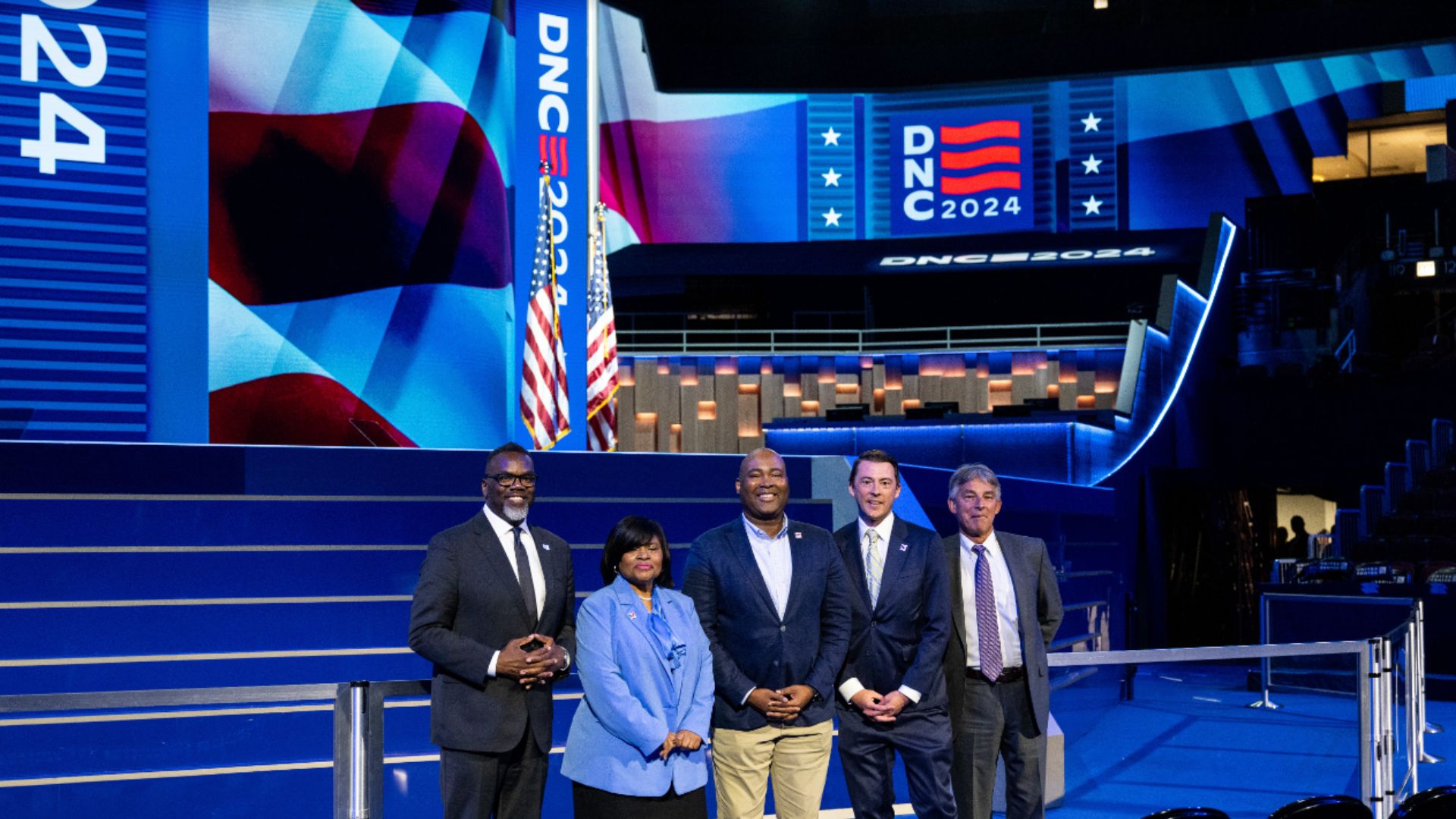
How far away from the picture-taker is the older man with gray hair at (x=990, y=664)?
5480mm

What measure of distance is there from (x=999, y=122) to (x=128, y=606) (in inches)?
911

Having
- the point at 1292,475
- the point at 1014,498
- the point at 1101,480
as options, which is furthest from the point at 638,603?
the point at 1292,475

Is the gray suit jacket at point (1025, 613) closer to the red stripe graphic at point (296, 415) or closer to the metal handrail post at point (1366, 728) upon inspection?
the metal handrail post at point (1366, 728)

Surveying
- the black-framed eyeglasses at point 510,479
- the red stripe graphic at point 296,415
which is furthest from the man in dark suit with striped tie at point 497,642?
the red stripe graphic at point 296,415

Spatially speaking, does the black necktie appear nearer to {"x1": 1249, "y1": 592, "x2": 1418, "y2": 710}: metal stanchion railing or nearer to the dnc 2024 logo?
{"x1": 1249, "y1": 592, "x2": 1418, "y2": 710}: metal stanchion railing

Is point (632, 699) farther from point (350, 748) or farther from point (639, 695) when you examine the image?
point (350, 748)

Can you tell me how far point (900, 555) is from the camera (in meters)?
5.30

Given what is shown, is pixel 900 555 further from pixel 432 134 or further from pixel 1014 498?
pixel 432 134

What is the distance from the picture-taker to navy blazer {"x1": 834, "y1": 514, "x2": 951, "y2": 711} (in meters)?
5.25

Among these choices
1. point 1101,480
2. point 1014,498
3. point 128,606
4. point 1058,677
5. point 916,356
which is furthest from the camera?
point 916,356

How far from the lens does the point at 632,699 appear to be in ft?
15.0

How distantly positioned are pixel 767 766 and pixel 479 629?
1.14 m

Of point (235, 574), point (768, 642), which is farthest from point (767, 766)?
point (235, 574)

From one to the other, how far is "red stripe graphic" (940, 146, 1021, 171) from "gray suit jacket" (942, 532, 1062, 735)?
2279 centimetres
